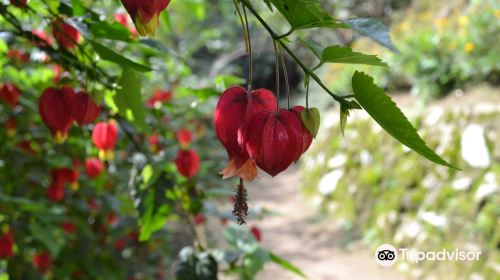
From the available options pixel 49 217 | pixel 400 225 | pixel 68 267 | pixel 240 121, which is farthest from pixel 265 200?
pixel 240 121

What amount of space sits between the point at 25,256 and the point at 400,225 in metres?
2.71

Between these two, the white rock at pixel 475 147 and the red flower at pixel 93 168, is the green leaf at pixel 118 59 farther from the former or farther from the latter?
the white rock at pixel 475 147

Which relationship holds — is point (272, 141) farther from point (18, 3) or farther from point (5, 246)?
point (5, 246)

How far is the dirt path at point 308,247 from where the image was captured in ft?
11.4

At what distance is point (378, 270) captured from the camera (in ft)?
11.4

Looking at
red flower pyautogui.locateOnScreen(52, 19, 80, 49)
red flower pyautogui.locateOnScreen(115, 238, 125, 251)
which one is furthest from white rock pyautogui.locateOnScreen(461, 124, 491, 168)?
red flower pyautogui.locateOnScreen(52, 19, 80, 49)

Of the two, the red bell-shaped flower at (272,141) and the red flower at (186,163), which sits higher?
the red flower at (186,163)

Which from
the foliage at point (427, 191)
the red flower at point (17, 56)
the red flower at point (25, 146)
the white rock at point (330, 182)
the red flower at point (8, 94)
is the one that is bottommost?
the red flower at point (8, 94)

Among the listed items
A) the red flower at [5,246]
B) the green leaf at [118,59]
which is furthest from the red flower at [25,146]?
the green leaf at [118,59]

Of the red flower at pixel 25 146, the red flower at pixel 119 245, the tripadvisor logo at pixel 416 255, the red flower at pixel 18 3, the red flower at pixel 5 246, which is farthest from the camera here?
the tripadvisor logo at pixel 416 255

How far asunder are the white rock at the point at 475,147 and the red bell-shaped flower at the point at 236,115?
3.09 metres

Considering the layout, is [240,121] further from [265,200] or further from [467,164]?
[265,200]

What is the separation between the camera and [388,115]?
1.44 ft

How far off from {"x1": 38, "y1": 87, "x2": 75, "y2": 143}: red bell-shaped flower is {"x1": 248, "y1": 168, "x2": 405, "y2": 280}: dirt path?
1937 mm
